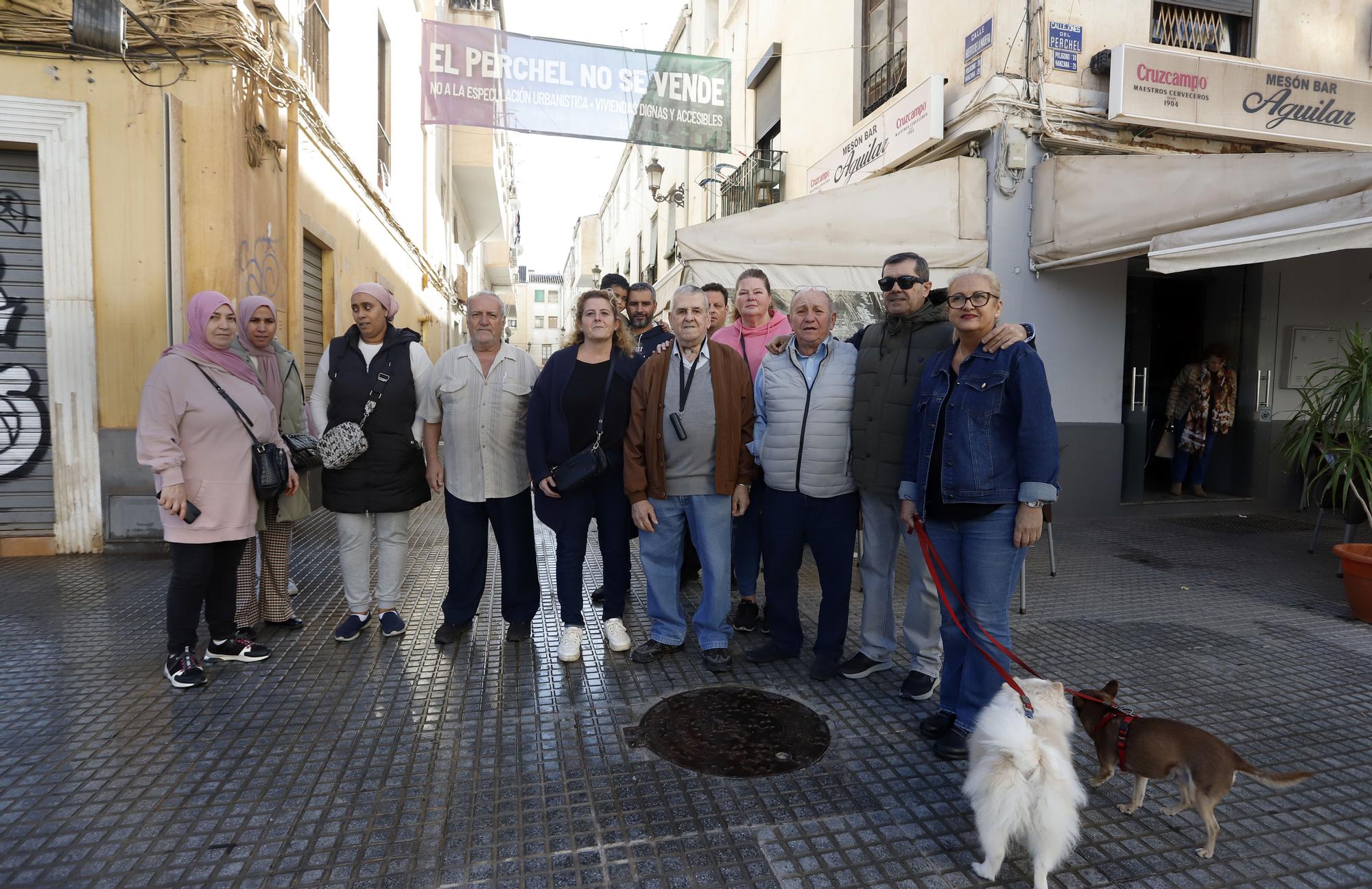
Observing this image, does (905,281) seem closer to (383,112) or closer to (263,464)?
(263,464)

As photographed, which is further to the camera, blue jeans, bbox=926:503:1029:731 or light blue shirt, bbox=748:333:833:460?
light blue shirt, bbox=748:333:833:460

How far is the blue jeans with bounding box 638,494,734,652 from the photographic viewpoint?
3928mm

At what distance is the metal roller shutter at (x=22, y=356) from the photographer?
5918 millimetres

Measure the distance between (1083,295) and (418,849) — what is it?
7.82 metres

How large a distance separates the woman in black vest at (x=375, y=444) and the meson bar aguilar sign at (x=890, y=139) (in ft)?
19.2

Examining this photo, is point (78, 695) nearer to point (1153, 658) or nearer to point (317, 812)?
point (317, 812)

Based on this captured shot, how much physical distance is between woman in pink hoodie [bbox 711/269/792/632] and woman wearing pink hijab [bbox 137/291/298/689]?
99.4 inches

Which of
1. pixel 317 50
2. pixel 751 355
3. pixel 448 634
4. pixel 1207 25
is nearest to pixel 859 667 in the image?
pixel 751 355

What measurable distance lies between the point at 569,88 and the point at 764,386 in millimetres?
6336

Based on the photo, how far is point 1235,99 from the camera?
762 cm

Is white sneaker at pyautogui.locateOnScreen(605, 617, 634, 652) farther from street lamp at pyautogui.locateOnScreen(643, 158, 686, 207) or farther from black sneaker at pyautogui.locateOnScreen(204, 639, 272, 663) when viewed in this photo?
street lamp at pyautogui.locateOnScreen(643, 158, 686, 207)

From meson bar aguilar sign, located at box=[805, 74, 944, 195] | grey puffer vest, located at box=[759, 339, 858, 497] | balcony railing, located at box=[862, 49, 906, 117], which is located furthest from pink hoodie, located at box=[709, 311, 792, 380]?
balcony railing, located at box=[862, 49, 906, 117]

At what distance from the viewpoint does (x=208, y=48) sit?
599 centimetres

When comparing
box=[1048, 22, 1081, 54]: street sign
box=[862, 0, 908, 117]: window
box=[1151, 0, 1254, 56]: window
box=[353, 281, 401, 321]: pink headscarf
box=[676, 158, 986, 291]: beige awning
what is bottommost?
box=[353, 281, 401, 321]: pink headscarf
